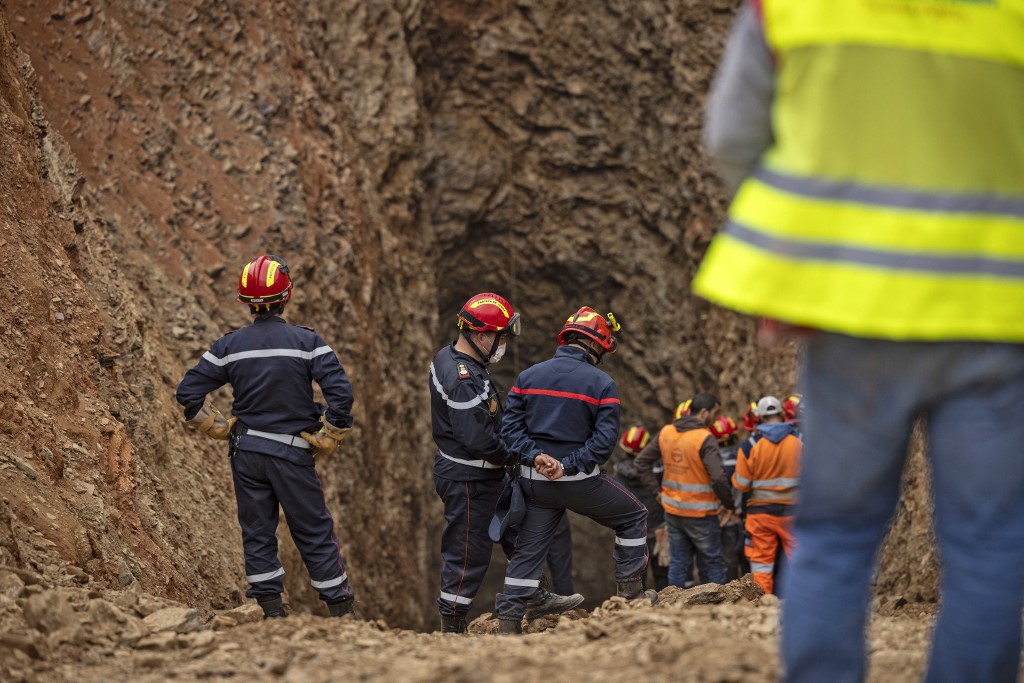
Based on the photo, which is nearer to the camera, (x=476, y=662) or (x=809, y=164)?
(x=809, y=164)

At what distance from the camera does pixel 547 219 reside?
1650 centimetres

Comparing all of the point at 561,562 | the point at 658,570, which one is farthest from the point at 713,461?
the point at 658,570

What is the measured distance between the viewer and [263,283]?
630cm

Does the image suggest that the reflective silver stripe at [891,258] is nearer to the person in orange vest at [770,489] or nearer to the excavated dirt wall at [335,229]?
the excavated dirt wall at [335,229]

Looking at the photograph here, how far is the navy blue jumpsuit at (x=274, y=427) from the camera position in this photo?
627 centimetres

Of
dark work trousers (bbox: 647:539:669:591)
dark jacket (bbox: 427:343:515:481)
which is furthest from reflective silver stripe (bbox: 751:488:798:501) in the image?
dark work trousers (bbox: 647:539:669:591)

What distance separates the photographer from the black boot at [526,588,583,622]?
7.41 m

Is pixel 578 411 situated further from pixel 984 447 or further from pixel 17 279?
pixel 984 447

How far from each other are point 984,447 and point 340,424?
4.43m

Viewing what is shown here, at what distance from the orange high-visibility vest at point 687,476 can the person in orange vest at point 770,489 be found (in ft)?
3.64

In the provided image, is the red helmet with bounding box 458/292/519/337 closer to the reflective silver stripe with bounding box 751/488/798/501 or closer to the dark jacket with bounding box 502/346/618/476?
the dark jacket with bounding box 502/346/618/476

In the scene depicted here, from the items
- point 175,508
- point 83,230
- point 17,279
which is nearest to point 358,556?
point 175,508

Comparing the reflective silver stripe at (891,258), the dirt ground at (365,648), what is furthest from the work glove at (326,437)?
the reflective silver stripe at (891,258)

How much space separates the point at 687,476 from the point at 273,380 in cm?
490
